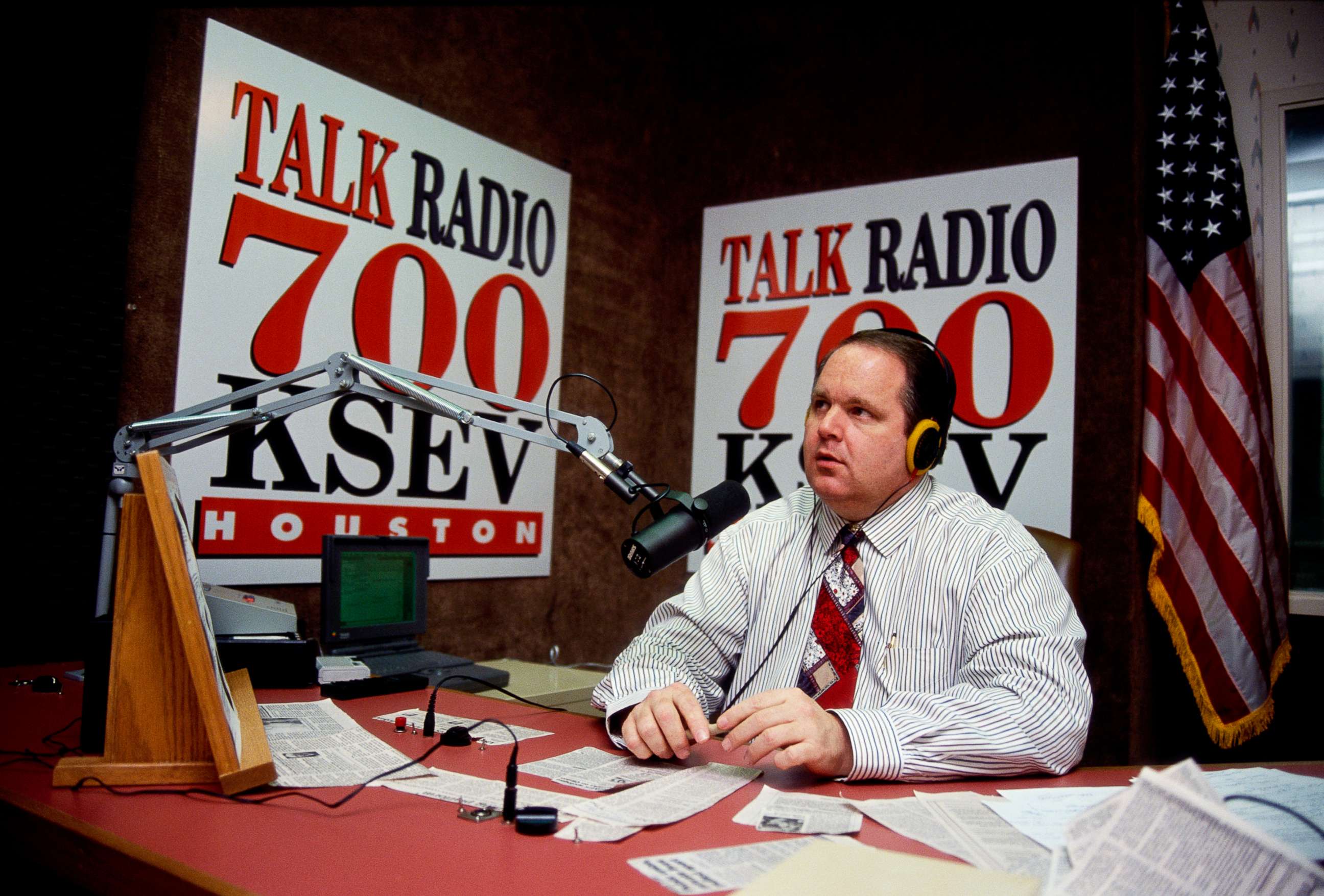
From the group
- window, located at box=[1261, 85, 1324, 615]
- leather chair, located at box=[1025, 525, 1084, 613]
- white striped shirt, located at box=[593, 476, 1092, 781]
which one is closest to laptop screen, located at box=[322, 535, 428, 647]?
white striped shirt, located at box=[593, 476, 1092, 781]

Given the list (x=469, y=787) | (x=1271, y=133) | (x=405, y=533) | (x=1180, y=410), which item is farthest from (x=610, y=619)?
(x=1271, y=133)

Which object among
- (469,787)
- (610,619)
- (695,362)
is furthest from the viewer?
(695,362)

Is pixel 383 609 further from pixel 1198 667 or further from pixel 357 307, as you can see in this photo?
pixel 1198 667

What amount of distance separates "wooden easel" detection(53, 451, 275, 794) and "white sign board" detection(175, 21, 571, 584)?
1.03 metres

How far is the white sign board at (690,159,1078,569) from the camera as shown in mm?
2650

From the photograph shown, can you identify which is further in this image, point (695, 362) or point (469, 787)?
point (695, 362)

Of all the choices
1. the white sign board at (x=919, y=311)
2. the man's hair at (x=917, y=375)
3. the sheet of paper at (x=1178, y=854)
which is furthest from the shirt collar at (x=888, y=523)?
the white sign board at (x=919, y=311)

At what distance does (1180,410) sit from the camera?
2471 mm

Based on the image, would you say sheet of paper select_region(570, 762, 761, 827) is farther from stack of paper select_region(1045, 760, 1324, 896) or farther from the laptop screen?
the laptop screen

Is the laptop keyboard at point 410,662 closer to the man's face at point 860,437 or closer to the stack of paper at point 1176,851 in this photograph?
the man's face at point 860,437

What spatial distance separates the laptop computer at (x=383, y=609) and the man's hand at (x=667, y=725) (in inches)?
27.2

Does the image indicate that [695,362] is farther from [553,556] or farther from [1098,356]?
[1098,356]

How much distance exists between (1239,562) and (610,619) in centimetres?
193

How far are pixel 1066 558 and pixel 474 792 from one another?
4.85 feet
